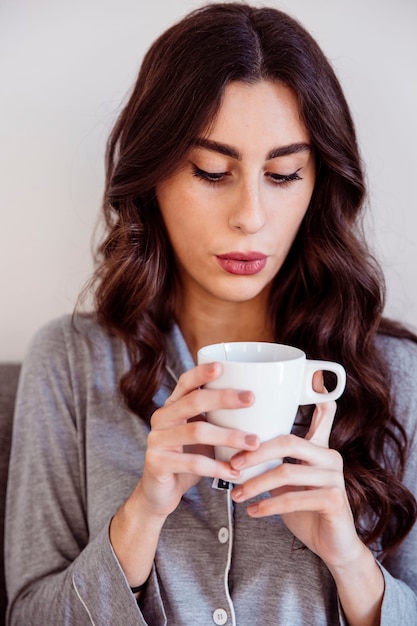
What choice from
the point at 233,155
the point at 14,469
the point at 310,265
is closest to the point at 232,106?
the point at 233,155

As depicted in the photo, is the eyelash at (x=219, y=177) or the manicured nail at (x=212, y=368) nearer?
the manicured nail at (x=212, y=368)

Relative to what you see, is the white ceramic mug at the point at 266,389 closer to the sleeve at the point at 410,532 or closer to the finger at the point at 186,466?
the finger at the point at 186,466

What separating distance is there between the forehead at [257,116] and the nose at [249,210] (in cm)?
8

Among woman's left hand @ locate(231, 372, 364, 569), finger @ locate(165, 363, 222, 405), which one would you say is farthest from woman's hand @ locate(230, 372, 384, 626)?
finger @ locate(165, 363, 222, 405)

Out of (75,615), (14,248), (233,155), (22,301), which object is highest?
(233,155)

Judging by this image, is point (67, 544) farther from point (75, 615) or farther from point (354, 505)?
point (354, 505)

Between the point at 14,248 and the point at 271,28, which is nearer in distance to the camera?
the point at 271,28

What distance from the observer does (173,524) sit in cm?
119

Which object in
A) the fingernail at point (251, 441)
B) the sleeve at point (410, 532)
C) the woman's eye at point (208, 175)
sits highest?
the woman's eye at point (208, 175)

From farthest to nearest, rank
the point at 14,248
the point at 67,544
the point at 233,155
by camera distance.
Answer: the point at 14,248, the point at 67,544, the point at 233,155

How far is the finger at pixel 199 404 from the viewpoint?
2.70 feet

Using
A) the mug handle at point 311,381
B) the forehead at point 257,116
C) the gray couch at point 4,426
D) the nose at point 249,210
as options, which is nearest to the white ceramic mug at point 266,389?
the mug handle at point 311,381

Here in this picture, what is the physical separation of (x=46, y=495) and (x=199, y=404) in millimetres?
578

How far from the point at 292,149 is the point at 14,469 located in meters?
0.80
